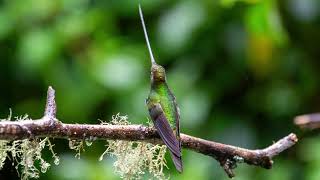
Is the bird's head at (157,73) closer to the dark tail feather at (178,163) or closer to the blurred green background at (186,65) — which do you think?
the dark tail feather at (178,163)

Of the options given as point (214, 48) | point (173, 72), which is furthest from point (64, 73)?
point (214, 48)

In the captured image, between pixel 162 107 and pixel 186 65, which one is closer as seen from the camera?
pixel 162 107

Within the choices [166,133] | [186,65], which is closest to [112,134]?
[166,133]

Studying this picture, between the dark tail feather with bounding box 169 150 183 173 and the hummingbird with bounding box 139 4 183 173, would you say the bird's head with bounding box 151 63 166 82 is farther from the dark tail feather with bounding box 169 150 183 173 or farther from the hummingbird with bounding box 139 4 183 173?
the dark tail feather with bounding box 169 150 183 173

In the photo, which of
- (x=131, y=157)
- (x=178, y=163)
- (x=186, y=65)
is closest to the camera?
(x=178, y=163)

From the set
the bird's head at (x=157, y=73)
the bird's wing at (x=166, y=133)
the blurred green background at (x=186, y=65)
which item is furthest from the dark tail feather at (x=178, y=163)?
the blurred green background at (x=186, y=65)

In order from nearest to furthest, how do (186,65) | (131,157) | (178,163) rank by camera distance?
(178,163), (131,157), (186,65)

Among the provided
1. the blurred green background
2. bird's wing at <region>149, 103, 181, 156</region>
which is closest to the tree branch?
bird's wing at <region>149, 103, 181, 156</region>

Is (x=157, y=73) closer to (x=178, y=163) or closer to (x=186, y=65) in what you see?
(x=178, y=163)
